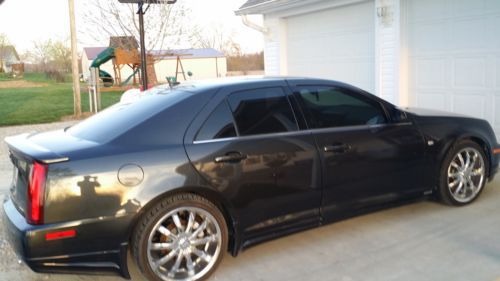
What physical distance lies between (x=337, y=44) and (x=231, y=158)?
694 centimetres

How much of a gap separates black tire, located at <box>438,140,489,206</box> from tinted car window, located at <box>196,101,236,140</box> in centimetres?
228

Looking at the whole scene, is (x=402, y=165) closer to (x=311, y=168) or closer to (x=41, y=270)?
(x=311, y=168)

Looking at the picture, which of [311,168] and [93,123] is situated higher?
[93,123]

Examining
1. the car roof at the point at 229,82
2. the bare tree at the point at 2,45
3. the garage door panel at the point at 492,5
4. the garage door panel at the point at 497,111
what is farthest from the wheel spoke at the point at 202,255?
the bare tree at the point at 2,45

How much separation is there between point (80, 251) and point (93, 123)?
1184 mm

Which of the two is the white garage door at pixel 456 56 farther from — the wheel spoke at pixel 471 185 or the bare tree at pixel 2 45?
the bare tree at pixel 2 45

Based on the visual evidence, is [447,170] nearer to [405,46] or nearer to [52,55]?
[405,46]

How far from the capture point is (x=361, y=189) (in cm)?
425

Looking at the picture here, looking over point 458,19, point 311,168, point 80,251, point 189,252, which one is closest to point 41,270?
point 80,251

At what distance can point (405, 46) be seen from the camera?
28.0 feet

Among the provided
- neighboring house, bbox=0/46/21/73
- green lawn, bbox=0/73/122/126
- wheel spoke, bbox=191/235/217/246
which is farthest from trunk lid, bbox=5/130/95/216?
neighboring house, bbox=0/46/21/73

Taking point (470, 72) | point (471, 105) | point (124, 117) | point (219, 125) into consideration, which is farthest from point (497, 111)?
point (124, 117)

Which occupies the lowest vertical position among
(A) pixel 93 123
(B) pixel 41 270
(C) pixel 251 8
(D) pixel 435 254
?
(D) pixel 435 254

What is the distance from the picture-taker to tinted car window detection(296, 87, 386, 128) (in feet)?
13.7
